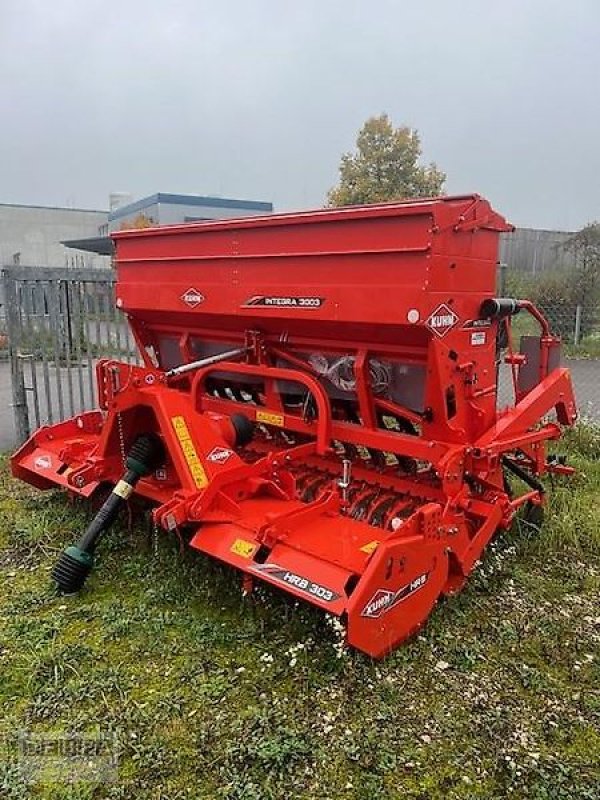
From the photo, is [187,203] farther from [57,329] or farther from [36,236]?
[57,329]

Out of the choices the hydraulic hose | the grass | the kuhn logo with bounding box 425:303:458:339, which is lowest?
the grass

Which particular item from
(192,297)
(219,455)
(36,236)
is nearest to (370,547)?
(219,455)

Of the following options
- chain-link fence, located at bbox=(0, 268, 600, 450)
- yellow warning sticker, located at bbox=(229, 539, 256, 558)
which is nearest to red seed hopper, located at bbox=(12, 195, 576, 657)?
yellow warning sticker, located at bbox=(229, 539, 256, 558)

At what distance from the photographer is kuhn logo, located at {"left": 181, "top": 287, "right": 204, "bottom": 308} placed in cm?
457

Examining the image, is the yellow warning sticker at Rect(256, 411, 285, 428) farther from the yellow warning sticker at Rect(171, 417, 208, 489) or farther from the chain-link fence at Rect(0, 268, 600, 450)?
the chain-link fence at Rect(0, 268, 600, 450)

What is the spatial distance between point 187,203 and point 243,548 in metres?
28.7

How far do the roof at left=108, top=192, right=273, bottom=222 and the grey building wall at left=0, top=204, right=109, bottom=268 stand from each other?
104 inches

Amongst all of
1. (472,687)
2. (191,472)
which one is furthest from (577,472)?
(191,472)

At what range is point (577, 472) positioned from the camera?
5.78 metres

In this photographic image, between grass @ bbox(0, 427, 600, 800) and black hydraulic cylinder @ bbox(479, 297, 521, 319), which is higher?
black hydraulic cylinder @ bbox(479, 297, 521, 319)

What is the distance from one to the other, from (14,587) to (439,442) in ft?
8.46

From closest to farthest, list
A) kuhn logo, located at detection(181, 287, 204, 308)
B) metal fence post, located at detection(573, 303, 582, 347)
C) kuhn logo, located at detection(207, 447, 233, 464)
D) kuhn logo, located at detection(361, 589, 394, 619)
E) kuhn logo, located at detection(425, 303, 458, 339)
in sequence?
kuhn logo, located at detection(361, 589, 394, 619)
kuhn logo, located at detection(425, 303, 458, 339)
kuhn logo, located at detection(207, 447, 233, 464)
kuhn logo, located at detection(181, 287, 204, 308)
metal fence post, located at detection(573, 303, 582, 347)

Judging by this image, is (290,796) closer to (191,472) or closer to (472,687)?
(472,687)

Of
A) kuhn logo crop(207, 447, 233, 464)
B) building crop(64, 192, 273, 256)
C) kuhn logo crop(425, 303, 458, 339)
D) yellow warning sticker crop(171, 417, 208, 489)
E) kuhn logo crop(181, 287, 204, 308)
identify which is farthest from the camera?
building crop(64, 192, 273, 256)
